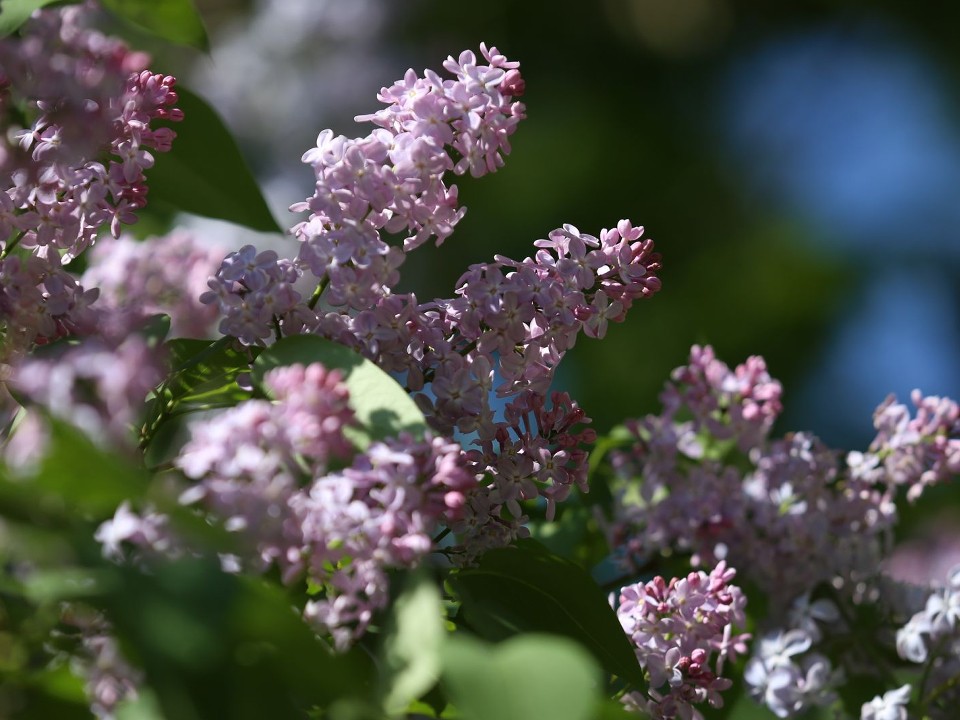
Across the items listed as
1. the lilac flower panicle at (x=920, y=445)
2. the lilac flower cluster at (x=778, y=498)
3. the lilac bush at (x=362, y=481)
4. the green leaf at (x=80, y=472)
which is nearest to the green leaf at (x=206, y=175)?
the lilac bush at (x=362, y=481)

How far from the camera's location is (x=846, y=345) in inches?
119

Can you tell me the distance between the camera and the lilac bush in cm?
28

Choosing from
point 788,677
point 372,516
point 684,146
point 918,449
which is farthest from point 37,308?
point 684,146

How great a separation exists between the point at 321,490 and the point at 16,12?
0.53 feet

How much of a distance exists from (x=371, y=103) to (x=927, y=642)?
2881 mm

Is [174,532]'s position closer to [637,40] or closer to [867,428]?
[867,428]

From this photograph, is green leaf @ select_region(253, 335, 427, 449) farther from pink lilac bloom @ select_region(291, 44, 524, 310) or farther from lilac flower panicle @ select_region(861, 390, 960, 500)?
lilac flower panicle @ select_region(861, 390, 960, 500)

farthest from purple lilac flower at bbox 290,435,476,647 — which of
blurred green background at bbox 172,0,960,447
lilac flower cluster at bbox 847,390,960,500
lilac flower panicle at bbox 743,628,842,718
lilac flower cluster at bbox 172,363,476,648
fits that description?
blurred green background at bbox 172,0,960,447

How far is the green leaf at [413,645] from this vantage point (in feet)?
0.94

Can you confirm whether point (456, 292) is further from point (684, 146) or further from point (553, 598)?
point (684, 146)

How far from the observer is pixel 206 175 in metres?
0.43

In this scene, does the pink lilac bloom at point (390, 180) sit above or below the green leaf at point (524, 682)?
above

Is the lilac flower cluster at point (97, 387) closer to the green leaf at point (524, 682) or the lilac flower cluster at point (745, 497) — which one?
the green leaf at point (524, 682)

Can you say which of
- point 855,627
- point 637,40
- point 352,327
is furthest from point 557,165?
point 352,327
